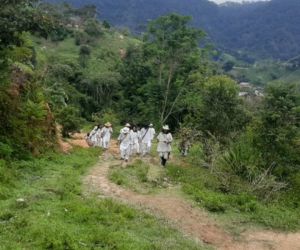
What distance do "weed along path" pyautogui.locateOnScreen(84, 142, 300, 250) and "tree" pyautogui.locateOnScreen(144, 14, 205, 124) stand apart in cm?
2502

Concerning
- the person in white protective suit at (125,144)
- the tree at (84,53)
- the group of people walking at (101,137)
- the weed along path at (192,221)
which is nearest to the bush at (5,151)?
the weed along path at (192,221)

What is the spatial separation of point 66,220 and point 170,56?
30.0m

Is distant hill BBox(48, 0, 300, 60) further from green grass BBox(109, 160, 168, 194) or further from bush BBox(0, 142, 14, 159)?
bush BBox(0, 142, 14, 159)

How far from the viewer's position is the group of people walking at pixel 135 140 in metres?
18.0

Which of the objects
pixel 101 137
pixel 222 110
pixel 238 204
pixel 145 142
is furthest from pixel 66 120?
pixel 238 204

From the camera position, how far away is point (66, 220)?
9445 millimetres

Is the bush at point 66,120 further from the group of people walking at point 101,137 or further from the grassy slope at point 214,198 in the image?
the grassy slope at point 214,198

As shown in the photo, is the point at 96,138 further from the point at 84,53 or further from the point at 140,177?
the point at 84,53

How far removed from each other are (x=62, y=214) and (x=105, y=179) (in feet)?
15.4

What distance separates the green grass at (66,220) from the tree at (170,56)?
1016 inches

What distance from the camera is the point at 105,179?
14375 millimetres

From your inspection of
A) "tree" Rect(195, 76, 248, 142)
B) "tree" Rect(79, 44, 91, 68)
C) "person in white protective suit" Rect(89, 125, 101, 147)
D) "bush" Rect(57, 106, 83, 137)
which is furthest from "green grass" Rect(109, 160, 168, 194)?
"tree" Rect(79, 44, 91, 68)

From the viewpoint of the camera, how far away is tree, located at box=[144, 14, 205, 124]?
123 ft

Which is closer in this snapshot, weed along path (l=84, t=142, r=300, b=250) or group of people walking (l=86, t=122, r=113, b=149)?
weed along path (l=84, t=142, r=300, b=250)
